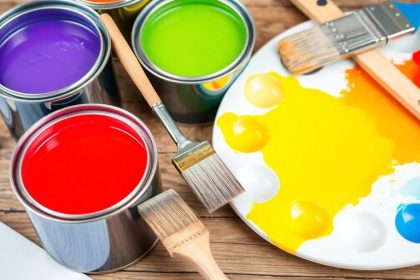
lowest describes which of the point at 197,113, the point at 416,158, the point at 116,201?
the point at 416,158

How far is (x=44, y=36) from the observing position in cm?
139

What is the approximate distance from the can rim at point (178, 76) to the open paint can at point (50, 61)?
0.08 metres

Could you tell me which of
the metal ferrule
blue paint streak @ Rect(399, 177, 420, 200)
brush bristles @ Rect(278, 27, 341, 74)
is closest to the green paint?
brush bristles @ Rect(278, 27, 341, 74)

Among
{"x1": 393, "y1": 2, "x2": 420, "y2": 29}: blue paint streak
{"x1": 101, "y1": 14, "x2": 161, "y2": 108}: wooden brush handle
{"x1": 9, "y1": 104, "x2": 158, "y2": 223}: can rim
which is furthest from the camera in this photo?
{"x1": 393, "y1": 2, "x2": 420, "y2": 29}: blue paint streak

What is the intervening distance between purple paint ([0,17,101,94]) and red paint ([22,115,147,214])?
119 mm

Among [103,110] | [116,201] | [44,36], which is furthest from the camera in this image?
[44,36]

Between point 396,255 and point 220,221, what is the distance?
0.34 meters

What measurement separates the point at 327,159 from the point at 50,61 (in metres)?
0.60

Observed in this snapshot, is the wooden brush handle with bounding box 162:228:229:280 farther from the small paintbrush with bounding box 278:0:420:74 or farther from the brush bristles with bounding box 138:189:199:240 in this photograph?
the small paintbrush with bounding box 278:0:420:74

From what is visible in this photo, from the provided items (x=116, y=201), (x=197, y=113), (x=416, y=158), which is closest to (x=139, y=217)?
(x=116, y=201)

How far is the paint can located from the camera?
4.65 feet

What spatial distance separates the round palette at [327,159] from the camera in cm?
120

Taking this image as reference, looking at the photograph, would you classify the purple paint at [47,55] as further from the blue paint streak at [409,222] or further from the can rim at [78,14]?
the blue paint streak at [409,222]

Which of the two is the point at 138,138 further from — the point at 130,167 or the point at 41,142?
the point at 41,142
